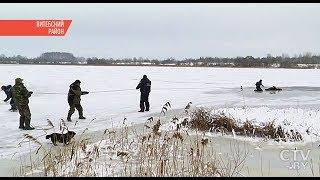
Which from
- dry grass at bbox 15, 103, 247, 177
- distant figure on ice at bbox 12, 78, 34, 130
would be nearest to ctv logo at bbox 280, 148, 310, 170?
dry grass at bbox 15, 103, 247, 177

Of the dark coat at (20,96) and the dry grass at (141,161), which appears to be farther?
the dark coat at (20,96)

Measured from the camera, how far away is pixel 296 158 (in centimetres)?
802

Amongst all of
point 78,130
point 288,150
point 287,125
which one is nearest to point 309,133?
point 287,125

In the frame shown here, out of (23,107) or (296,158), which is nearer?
(296,158)

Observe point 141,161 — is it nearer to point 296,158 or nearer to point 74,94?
point 296,158

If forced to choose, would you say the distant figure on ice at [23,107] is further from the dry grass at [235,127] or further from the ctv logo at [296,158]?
the ctv logo at [296,158]

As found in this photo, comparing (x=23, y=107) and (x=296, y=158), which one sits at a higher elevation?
(x=23, y=107)

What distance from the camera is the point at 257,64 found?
74.4 metres

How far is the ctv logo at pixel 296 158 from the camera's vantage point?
7271 millimetres

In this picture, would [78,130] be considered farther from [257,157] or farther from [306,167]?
[306,167]

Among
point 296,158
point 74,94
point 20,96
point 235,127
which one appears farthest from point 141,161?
point 74,94

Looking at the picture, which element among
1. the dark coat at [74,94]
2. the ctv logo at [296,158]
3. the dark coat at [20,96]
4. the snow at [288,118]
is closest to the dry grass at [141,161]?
the ctv logo at [296,158]

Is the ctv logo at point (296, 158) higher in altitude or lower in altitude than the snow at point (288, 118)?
lower

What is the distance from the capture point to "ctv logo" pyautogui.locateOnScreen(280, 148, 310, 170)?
7.27 m
